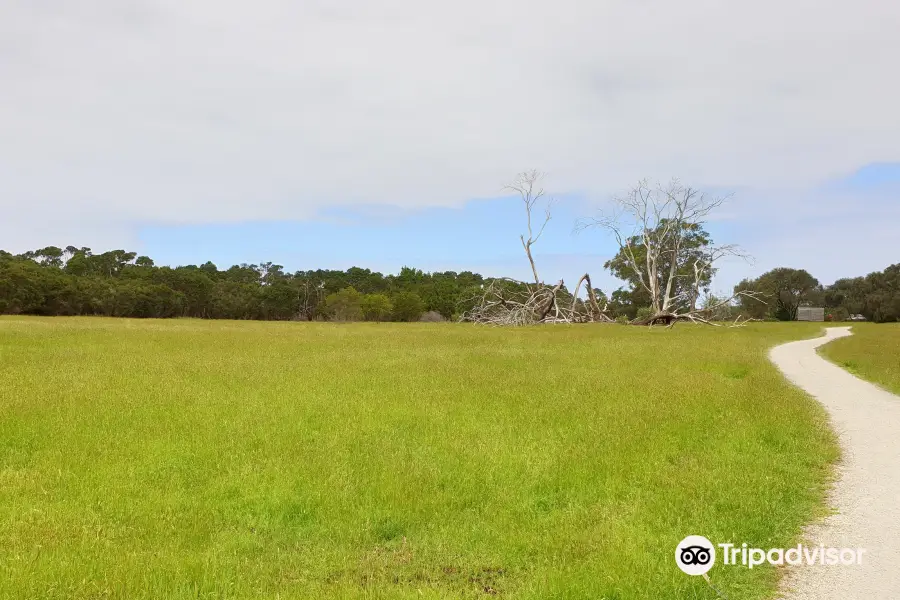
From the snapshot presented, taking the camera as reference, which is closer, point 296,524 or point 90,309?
point 296,524

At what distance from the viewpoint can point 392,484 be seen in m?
7.04

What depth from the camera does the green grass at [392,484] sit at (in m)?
4.91

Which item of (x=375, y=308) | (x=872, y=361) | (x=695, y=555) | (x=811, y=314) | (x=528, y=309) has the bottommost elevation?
(x=695, y=555)

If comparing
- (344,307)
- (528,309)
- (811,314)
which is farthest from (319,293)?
(811,314)

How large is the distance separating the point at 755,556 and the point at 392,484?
3917mm

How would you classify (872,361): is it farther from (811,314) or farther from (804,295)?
(804,295)

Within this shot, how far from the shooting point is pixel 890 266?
79.4 meters

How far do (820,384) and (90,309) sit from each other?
2532 inches

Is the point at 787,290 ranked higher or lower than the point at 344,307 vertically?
higher

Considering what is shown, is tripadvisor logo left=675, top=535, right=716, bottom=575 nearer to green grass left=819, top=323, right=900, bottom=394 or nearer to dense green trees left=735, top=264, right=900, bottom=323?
green grass left=819, top=323, right=900, bottom=394

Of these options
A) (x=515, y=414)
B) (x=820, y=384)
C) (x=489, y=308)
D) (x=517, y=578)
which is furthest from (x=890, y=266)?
(x=517, y=578)

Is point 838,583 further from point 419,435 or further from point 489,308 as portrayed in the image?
point 489,308

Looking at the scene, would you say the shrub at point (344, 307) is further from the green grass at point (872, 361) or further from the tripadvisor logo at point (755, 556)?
the tripadvisor logo at point (755, 556)

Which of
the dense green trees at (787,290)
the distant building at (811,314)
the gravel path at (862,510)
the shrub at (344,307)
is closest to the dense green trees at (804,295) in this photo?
the dense green trees at (787,290)
